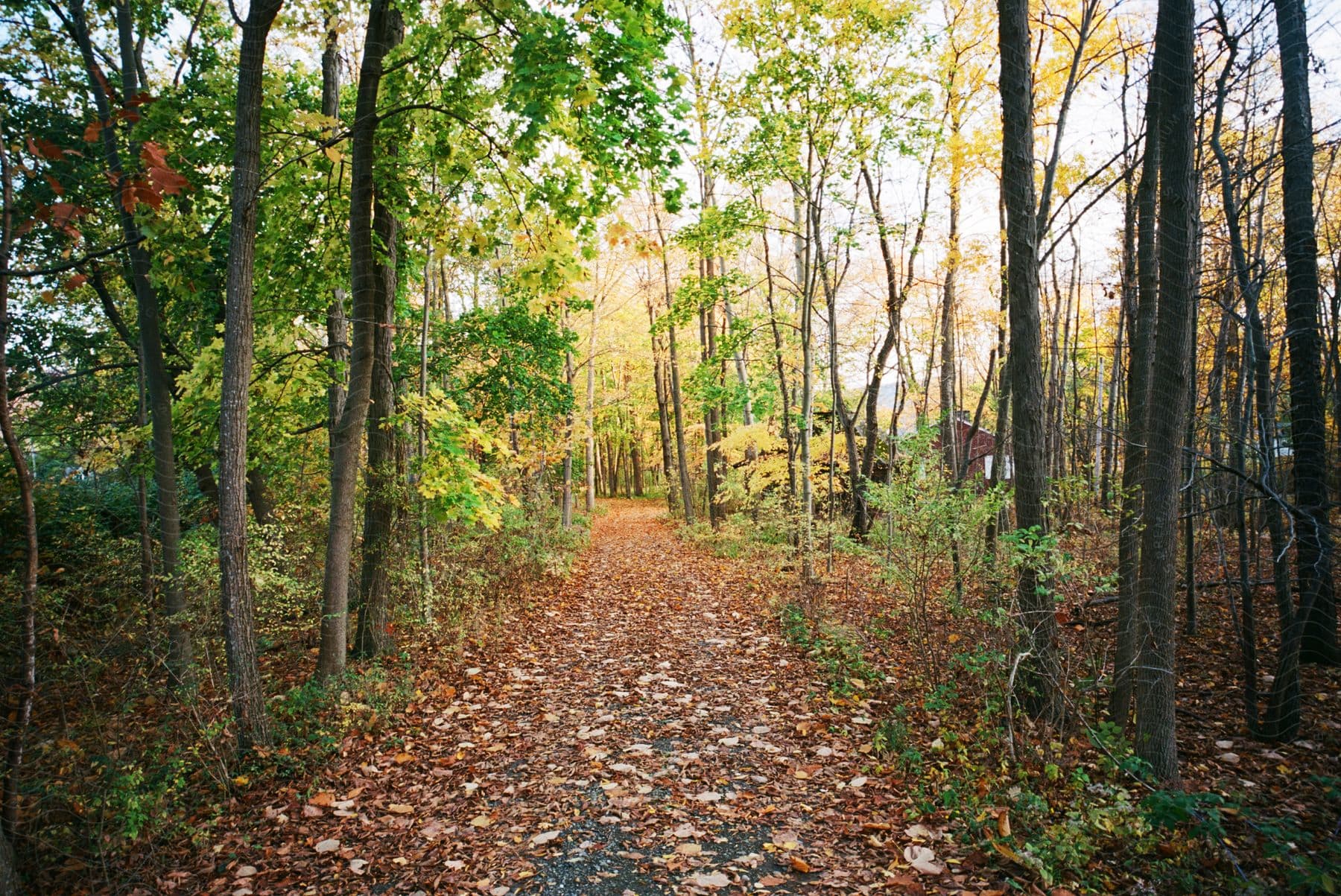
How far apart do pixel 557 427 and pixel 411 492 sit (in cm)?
798

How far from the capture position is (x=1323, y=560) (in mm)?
5270

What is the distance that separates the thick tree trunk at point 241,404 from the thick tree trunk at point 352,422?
1007 millimetres

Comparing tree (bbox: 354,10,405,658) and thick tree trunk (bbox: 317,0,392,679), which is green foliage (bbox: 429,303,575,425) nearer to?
tree (bbox: 354,10,405,658)

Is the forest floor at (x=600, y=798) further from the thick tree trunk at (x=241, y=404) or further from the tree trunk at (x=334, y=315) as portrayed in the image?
the tree trunk at (x=334, y=315)

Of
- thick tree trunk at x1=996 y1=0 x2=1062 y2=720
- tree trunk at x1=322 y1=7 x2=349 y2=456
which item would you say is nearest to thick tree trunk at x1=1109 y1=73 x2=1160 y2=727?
thick tree trunk at x1=996 y1=0 x2=1062 y2=720

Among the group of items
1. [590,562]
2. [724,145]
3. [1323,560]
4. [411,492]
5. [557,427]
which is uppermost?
[724,145]

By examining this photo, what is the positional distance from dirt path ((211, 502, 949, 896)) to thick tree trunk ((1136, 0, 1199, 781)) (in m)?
1.91

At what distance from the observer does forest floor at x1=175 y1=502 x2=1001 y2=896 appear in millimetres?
3338

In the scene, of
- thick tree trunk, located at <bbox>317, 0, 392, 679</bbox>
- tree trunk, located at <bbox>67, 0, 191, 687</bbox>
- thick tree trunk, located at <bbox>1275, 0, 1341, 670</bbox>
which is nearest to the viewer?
thick tree trunk, located at <bbox>1275, 0, 1341, 670</bbox>

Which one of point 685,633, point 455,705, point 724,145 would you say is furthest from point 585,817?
point 724,145

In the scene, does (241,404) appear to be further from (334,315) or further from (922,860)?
(922,860)

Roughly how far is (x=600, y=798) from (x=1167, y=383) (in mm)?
4587

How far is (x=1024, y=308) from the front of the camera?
470 cm

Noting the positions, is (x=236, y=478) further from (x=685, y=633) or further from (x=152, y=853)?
(x=685, y=633)
